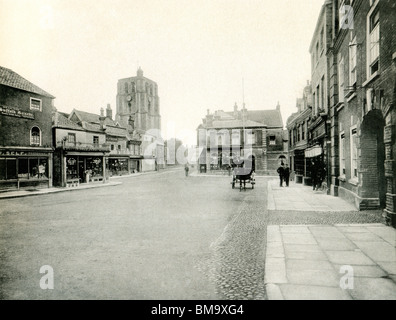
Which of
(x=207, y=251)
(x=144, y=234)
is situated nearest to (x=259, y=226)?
(x=207, y=251)

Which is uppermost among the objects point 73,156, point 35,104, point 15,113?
point 35,104

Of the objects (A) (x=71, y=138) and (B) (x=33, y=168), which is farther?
(A) (x=71, y=138)

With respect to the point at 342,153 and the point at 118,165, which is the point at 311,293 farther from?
the point at 118,165

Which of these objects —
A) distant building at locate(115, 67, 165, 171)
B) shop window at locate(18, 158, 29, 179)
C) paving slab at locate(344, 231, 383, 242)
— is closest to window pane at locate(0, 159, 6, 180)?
shop window at locate(18, 158, 29, 179)

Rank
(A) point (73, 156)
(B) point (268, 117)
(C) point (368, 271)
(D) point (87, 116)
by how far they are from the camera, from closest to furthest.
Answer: (C) point (368, 271) → (A) point (73, 156) → (D) point (87, 116) → (B) point (268, 117)

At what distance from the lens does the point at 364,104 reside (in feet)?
29.7

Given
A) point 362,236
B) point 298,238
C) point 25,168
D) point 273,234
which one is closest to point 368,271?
point 298,238

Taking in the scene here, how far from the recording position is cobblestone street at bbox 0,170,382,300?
3.97m

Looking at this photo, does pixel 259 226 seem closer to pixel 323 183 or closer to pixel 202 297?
pixel 202 297

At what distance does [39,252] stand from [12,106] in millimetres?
18088

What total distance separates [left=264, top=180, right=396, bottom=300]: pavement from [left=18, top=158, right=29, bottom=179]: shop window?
21.2 m

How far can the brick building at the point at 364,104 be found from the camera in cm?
711

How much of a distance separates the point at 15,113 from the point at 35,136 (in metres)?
3.00
